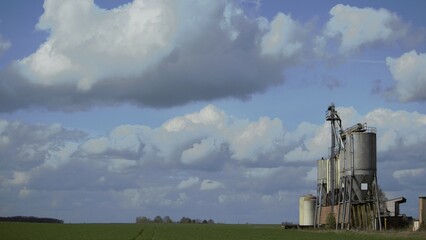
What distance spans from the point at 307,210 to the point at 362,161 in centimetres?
2583

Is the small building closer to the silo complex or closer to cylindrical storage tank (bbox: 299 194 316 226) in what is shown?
the silo complex

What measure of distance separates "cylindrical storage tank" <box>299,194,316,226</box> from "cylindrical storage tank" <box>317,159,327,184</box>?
267 inches

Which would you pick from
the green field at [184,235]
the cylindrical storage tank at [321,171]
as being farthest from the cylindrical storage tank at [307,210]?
the green field at [184,235]

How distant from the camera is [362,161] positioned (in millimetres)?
91750

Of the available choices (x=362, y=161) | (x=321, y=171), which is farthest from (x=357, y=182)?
Result: (x=321, y=171)

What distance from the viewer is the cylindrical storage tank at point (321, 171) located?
10719 centimetres

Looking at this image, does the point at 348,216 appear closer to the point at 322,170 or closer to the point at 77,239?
the point at 322,170

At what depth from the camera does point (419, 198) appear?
82.6 metres

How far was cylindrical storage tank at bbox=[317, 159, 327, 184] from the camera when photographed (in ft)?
352

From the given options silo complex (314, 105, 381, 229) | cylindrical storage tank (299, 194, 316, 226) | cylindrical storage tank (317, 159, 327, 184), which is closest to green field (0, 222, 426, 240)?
silo complex (314, 105, 381, 229)

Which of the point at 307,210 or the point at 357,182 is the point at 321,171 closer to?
the point at 307,210

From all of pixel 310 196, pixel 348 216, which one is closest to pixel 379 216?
pixel 348 216

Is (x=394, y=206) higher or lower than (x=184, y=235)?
higher

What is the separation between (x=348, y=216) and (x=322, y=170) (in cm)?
1594
